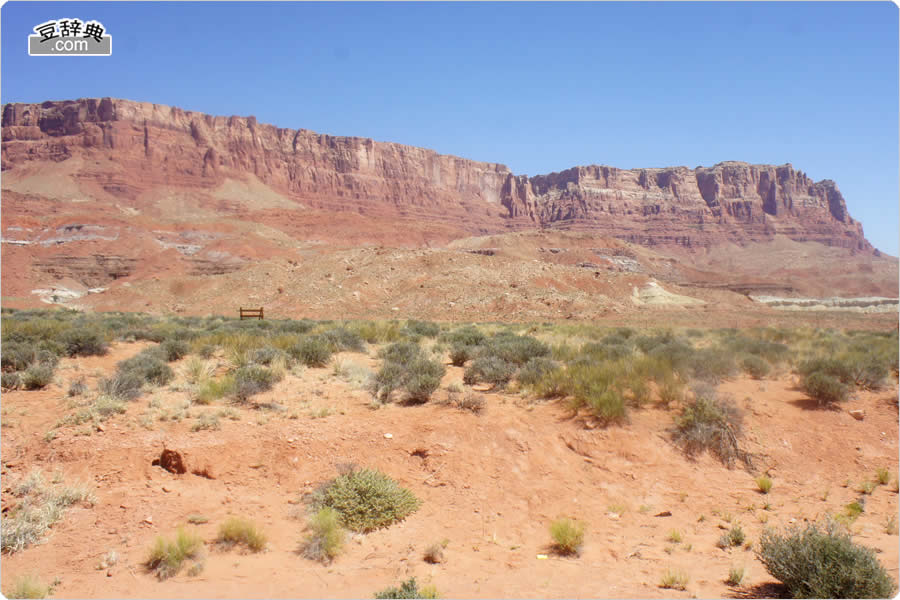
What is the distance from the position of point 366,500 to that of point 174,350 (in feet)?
27.9

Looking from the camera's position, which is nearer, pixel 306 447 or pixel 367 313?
pixel 306 447

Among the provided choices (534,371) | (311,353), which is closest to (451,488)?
(534,371)

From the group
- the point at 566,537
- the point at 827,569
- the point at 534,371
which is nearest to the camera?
the point at 827,569

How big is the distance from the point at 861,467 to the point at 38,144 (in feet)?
416

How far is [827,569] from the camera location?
4.43 m

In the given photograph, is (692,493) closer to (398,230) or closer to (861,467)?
(861,467)

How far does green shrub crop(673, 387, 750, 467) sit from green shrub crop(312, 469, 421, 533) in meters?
4.64

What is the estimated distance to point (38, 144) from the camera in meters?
97.4

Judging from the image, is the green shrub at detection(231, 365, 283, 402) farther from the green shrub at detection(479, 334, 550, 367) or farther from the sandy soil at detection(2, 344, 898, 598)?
the green shrub at detection(479, 334, 550, 367)

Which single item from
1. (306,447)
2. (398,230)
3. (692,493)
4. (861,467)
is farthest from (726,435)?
(398,230)

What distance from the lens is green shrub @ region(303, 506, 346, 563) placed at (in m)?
5.34

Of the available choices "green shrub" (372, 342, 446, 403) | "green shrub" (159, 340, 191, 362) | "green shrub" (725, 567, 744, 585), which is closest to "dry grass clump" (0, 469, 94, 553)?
"green shrub" (372, 342, 446, 403)

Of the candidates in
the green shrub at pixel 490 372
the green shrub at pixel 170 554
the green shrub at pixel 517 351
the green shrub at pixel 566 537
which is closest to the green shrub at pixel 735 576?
the green shrub at pixel 566 537

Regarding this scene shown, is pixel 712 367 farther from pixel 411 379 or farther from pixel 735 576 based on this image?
pixel 735 576
